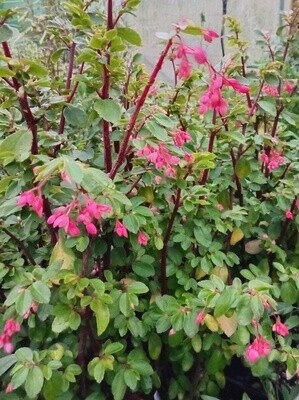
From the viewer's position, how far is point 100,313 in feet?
2.87

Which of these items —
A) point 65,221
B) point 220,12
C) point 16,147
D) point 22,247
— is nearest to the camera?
point 65,221

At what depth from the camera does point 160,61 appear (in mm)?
839

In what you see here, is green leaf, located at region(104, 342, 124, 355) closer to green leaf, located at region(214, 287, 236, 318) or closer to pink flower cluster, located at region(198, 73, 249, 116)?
green leaf, located at region(214, 287, 236, 318)

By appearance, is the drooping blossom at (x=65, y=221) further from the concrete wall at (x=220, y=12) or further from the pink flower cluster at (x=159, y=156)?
the concrete wall at (x=220, y=12)

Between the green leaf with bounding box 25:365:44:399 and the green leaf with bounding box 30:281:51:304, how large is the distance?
0.11 metres

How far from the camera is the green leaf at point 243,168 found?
1145 mm

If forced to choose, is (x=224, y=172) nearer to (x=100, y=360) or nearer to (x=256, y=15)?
(x=100, y=360)

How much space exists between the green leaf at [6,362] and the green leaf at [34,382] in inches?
3.2

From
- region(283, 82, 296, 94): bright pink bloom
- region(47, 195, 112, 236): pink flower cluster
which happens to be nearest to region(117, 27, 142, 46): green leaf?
region(47, 195, 112, 236): pink flower cluster

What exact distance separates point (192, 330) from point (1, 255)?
374 millimetres

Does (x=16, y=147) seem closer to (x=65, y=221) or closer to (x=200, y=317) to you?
(x=65, y=221)

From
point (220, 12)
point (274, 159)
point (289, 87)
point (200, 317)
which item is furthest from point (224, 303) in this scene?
point (220, 12)

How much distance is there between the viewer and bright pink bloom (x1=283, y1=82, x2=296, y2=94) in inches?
55.8

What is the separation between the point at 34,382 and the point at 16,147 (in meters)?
0.35
